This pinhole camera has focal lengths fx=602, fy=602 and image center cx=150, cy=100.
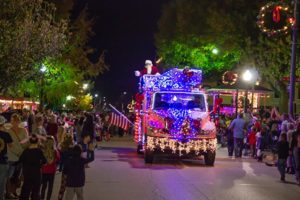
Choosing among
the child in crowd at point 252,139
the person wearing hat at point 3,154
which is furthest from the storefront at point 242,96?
the person wearing hat at point 3,154

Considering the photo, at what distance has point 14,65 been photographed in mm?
19609

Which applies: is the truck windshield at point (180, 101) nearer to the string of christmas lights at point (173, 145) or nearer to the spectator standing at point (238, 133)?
the string of christmas lights at point (173, 145)

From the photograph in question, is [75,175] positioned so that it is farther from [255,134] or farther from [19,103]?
[19,103]

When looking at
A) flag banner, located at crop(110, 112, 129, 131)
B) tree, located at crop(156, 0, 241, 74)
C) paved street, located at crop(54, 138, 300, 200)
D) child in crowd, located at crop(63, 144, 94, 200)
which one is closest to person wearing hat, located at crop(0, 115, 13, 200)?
child in crowd, located at crop(63, 144, 94, 200)

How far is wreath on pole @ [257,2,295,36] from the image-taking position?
77.7 ft

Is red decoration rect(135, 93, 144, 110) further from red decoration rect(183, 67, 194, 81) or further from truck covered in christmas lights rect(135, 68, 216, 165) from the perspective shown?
red decoration rect(183, 67, 194, 81)

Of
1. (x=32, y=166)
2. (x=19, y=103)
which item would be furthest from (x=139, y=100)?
(x=19, y=103)

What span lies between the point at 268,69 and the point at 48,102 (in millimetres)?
17227

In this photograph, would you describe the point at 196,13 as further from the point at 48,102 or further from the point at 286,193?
the point at 286,193

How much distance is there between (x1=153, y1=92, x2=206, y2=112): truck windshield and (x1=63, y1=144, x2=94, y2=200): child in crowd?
32.7 feet

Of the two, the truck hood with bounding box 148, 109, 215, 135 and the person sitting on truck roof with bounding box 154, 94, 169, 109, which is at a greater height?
the person sitting on truck roof with bounding box 154, 94, 169, 109

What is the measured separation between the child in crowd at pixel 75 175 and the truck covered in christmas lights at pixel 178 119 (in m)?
8.92

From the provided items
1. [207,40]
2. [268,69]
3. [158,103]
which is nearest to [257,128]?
[158,103]

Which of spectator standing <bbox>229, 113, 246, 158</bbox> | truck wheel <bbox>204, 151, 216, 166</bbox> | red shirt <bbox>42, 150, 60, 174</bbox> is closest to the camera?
red shirt <bbox>42, 150, 60, 174</bbox>
